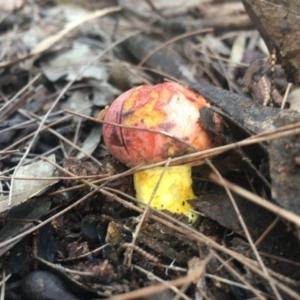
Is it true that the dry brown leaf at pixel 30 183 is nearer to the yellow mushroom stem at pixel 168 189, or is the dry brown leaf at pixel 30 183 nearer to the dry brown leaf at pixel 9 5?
the yellow mushroom stem at pixel 168 189

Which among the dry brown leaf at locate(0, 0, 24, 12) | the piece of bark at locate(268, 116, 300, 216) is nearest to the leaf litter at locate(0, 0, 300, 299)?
the piece of bark at locate(268, 116, 300, 216)

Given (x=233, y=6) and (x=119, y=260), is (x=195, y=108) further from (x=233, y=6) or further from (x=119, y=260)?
(x=233, y=6)

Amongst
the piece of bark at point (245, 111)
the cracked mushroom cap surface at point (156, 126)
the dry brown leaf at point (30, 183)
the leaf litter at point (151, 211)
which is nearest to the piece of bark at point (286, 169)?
the leaf litter at point (151, 211)

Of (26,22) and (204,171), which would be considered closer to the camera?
(204,171)

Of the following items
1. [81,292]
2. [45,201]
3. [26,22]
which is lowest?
[81,292]

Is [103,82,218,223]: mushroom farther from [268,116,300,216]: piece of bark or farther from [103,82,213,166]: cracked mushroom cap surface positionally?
[268,116,300,216]: piece of bark

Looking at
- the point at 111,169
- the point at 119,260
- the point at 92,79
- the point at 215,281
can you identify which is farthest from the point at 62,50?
the point at 215,281
